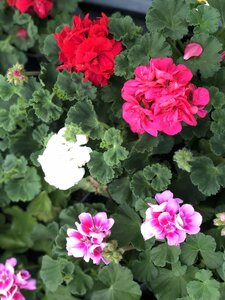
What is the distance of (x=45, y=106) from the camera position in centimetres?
147

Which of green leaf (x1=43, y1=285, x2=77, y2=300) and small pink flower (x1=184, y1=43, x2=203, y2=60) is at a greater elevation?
small pink flower (x1=184, y1=43, x2=203, y2=60)

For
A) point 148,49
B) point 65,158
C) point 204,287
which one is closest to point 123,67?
point 148,49

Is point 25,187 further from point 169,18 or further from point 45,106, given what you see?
point 169,18

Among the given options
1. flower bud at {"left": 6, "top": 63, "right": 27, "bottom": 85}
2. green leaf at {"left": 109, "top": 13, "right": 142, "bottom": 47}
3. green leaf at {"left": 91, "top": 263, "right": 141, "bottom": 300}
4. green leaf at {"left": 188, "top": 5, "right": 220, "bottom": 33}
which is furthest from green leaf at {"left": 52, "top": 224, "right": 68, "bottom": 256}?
green leaf at {"left": 188, "top": 5, "right": 220, "bottom": 33}

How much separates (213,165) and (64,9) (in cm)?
93

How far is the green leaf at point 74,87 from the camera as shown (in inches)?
55.4

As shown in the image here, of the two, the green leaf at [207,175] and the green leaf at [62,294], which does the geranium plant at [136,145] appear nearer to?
the green leaf at [207,175]

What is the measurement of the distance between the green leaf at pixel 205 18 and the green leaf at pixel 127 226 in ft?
1.77

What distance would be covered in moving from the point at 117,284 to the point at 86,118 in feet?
1.57

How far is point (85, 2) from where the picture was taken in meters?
2.00

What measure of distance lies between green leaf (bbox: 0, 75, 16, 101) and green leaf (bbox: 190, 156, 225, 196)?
589 millimetres

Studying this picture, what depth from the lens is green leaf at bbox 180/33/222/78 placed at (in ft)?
4.37

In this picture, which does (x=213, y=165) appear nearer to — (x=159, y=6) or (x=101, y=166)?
(x=101, y=166)

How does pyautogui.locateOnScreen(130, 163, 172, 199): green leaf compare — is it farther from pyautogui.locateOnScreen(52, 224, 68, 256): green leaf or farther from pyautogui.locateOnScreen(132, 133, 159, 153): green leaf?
pyautogui.locateOnScreen(52, 224, 68, 256): green leaf
